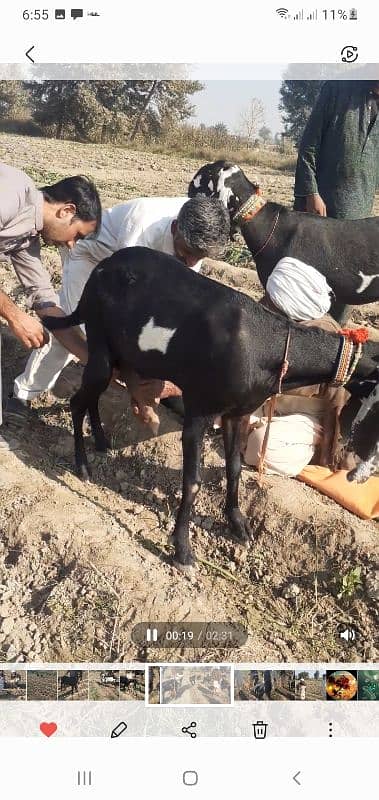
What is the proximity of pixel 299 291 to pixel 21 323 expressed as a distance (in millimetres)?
1533

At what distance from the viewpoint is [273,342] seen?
Answer: 3.38m

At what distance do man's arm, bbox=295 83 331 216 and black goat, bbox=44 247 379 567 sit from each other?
2.03 m

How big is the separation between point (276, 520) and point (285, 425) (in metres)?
0.56

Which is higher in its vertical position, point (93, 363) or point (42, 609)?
point (93, 363)

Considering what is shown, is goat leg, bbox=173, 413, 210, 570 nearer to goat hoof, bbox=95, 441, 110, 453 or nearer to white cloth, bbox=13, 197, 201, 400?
goat hoof, bbox=95, 441, 110, 453

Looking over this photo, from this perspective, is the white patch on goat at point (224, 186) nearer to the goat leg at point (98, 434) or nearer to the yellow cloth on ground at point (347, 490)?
the goat leg at point (98, 434)

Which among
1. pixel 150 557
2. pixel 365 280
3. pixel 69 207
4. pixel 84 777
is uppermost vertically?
pixel 69 207

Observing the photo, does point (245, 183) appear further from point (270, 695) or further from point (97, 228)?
point (270, 695)

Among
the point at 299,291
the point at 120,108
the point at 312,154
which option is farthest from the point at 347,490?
the point at 120,108

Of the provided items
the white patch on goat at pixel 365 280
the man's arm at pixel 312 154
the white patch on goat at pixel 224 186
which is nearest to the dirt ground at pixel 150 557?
the white patch on goat at pixel 224 186

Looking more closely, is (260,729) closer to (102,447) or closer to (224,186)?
(102,447)

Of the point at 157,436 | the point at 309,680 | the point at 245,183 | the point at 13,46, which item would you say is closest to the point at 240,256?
the point at 245,183

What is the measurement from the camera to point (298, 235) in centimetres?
482

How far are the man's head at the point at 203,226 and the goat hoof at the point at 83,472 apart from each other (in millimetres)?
1502
